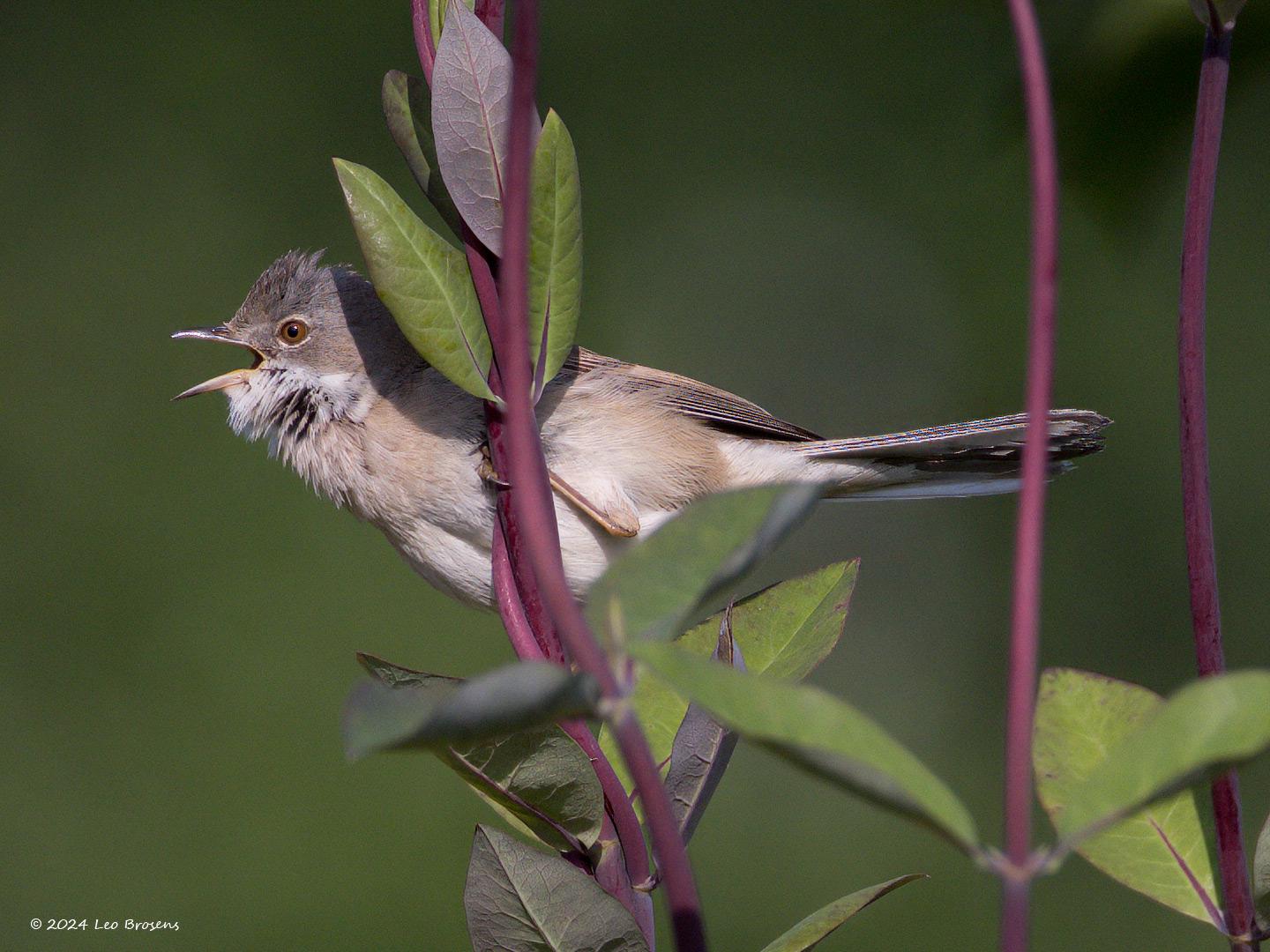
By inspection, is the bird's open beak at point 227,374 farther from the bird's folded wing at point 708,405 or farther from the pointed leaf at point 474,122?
the pointed leaf at point 474,122

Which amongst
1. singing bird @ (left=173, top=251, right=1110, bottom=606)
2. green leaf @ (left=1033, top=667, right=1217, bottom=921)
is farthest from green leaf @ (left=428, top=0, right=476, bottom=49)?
singing bird @ (left=173, top=251, right=1110, bottom=606)

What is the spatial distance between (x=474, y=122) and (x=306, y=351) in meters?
1.33

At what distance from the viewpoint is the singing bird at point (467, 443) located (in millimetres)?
1943

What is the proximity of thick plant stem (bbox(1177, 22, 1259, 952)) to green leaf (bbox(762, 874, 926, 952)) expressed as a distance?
0.67 feet

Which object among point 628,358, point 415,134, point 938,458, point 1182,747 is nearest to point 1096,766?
point 1182,747

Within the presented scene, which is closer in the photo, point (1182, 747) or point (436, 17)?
point (1182, 747)

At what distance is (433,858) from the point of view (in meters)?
4.23

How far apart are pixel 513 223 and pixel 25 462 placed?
4.96m

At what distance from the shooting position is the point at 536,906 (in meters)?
0.83

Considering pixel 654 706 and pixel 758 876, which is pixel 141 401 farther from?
pixel 654 706

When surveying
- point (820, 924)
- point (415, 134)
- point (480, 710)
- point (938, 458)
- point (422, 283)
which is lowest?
point (820, 924)

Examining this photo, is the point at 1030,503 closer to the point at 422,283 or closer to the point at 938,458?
the point at 422,283

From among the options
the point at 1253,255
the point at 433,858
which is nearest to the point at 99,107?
the point at 433,858

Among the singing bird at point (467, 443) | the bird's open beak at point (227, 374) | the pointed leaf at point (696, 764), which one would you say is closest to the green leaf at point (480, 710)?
the pointed leaf at point (696, 764)
